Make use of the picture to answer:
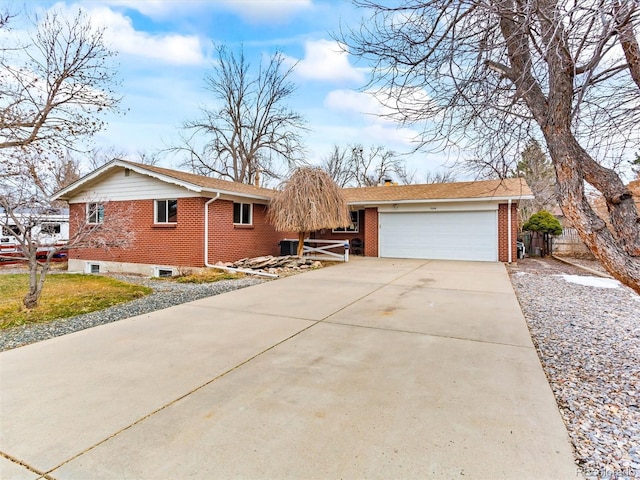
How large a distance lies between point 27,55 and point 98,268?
24.1ft

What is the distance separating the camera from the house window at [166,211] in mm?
11492

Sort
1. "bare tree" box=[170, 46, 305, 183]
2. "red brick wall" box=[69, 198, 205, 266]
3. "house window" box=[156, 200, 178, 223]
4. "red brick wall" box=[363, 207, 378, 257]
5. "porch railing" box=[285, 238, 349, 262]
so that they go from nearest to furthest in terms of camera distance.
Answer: "red brick wall" box=[69, 198, 205, 266] < "house window" box=[156, 200, 178, 223] < "porch railing" box=[285, 238, 349, 262] < "red brick wall" box=[363, 207, 378, 257] < "bare tree" box=[170, 46, 305, 183]

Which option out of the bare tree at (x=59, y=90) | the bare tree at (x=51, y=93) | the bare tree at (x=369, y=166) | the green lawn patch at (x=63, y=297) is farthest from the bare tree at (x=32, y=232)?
the bare tree at (x=369, y=166)

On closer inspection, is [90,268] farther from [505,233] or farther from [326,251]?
[505,233]

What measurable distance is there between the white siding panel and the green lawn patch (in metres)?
3.12

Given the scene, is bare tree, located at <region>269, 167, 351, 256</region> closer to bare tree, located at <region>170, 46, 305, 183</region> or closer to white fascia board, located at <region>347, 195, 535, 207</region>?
white fascia board, located at <region>347, 195, 535, 207</region>

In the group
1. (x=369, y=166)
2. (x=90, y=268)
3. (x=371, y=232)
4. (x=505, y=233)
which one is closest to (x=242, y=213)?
(x=371, y=232)

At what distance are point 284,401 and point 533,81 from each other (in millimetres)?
3929

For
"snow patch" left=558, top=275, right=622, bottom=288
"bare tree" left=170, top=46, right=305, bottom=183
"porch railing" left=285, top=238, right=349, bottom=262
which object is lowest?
"snow patch" left=558, top=275, right=622, bottom=288

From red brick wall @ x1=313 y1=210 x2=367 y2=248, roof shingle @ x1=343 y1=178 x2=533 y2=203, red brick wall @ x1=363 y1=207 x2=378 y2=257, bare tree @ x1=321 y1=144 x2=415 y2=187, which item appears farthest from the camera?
bare tree @ x1=321 y1=144 x2=415 y2=187

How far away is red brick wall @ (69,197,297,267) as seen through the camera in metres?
11.0

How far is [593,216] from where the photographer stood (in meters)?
3.08

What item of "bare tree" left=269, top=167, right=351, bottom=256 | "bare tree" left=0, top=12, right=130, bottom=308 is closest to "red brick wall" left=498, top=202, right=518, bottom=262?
"bare tree" left=269, top=167, right=351, bottom=256

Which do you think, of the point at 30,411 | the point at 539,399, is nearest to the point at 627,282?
the point at 539,399
